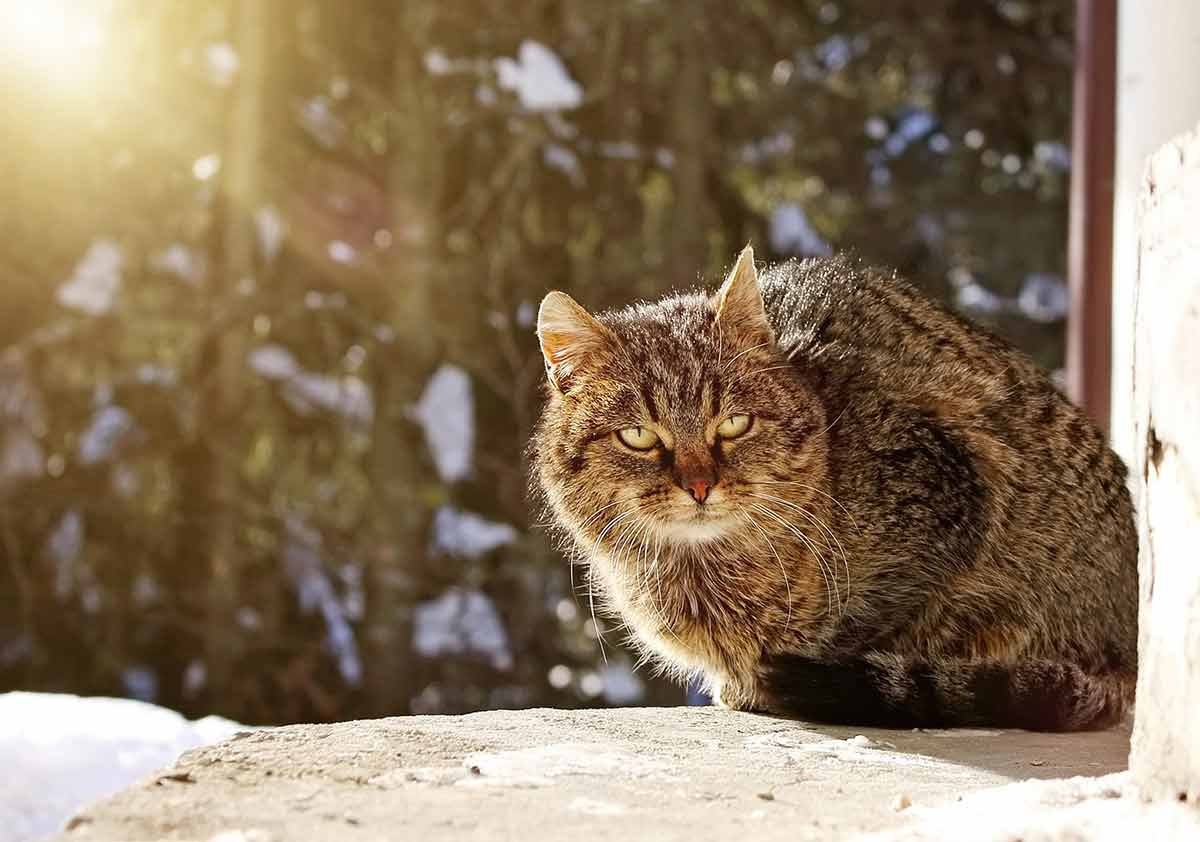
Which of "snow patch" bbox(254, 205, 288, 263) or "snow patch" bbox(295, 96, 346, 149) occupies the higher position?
"snow patch" bbox(295, 96, 346, 149)

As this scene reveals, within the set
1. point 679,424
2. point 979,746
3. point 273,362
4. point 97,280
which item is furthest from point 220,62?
point 979,746

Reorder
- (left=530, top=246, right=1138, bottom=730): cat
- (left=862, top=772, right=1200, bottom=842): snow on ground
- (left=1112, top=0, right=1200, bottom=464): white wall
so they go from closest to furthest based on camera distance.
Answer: (left=862, top=772, right=1200, bottom=842): snow on ground
(left=530, top=246, right=1138, bottom=730): cat
(left=1112, top=0, right=1200, bottom=464): white wall

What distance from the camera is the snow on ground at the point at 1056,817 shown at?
1.51m

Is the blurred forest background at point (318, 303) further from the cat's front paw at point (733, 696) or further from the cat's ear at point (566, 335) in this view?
the cat's front paw at point (733, 696)

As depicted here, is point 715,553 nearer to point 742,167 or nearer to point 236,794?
point 236,794

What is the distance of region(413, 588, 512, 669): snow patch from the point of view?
4.92 metres

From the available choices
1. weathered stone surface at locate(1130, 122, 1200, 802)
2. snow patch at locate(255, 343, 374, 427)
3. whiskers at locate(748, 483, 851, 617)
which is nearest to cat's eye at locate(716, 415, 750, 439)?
whiskers at locate(748, 483, 851, 617)

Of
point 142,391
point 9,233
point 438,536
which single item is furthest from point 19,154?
point 438,536

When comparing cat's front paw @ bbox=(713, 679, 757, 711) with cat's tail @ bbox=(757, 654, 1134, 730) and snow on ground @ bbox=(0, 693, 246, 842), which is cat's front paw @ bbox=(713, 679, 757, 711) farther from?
snow on ground @ bbox=(0, 693, 246, 842)

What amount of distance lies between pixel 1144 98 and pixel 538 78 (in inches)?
86.1

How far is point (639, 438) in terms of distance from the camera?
2.68 m

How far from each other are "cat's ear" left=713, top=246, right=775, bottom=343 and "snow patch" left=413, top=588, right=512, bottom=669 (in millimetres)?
2456

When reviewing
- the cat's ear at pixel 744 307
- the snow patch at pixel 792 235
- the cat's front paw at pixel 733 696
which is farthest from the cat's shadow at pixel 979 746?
the snow patch at pixel 792 235

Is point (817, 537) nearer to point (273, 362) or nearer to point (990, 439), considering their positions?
point (990, 439)
